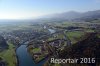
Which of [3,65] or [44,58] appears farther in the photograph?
[44,58]

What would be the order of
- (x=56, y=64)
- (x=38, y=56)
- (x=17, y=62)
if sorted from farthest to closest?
1. (x=38, y=56)
2. (x=17, y=62)
3. (x=56, y=64)

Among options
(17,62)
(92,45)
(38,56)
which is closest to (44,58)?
(38,56)

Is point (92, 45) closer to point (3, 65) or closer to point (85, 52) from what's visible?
point (85, 52)

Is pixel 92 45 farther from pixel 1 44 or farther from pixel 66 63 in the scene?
pixel 1 44

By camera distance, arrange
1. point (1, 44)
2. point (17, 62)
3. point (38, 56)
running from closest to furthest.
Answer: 1. point (17, 62)
2. point (38, 56)
3. point (1, 44)

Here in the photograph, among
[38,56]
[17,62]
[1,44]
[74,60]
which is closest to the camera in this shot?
[74,60]

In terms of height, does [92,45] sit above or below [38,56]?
above

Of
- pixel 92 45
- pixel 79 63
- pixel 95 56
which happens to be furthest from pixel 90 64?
pixel 92 45

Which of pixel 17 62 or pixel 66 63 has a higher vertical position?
pixel 66 63

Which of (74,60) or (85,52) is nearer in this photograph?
(74,60)
